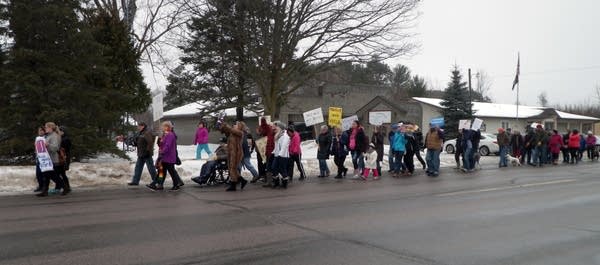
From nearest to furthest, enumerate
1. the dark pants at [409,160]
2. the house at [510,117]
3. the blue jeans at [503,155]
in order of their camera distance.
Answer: the dark pants at [409,160] → the blue jeans at [503,155] → the house at [510,117]

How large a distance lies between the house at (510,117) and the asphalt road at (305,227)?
3345 centimetres

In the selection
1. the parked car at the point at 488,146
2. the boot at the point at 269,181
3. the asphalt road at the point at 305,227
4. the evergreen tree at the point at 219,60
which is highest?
the evergreen tree at the point at 219,60

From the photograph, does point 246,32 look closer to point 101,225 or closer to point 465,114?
point 101,225

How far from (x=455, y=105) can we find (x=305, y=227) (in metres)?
37.5

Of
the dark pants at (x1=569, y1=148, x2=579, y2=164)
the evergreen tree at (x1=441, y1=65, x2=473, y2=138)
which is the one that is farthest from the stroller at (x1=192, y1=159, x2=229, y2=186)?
the evergreen tree at (x1=441, y1=65, x2=473, y2=138)

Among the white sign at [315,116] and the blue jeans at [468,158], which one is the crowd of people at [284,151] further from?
the white sign at [315,116]

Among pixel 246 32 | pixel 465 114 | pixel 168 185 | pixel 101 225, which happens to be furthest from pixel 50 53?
pixel 465 114

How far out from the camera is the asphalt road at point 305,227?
5.89 meters

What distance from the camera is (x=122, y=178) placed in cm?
1402

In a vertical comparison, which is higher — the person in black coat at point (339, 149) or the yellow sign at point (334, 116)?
the yellow sign at point (334, 116)

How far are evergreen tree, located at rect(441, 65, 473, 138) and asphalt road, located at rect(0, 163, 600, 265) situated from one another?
29.9 m

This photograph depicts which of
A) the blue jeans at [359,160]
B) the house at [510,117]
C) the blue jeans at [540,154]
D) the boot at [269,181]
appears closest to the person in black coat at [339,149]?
the blue jeans at [359,160]

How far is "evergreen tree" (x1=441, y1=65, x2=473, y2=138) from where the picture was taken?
137ft

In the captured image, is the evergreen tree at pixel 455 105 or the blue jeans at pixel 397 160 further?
the evergreen tree at pixel 455 105
